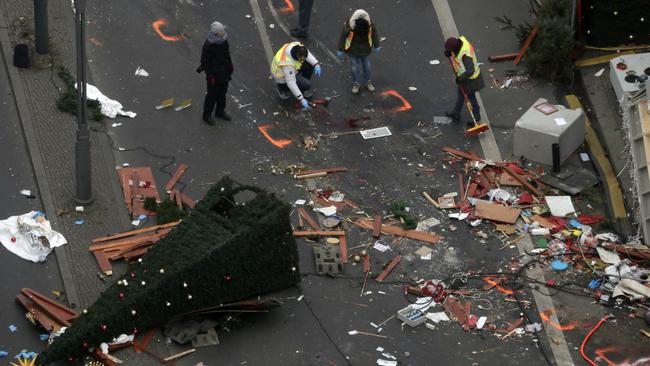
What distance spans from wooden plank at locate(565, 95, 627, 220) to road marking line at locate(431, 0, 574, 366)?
1.40 meters

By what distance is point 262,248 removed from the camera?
14641 mm

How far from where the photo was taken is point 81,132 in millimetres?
16031

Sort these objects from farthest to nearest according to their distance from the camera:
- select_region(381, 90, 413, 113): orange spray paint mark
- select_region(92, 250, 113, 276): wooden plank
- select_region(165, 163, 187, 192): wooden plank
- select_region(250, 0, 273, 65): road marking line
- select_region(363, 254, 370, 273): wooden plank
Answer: select_region(250, 0, 273, 65): road marking line
select_region(381, 90, 413, 113): orange spray paint mark
select_region(165, 163, 187, 192): wooden plank
select_region(363, 254, 370, 273): wooden plank
select_region(92, 250, 113, 276): wooden plank

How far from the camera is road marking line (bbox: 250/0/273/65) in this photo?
20.1m

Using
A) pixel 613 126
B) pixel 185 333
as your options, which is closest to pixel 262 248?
pixel 185 333

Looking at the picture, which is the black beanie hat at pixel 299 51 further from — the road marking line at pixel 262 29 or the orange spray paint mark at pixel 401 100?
the orange spray paint mark at pixel 401 100

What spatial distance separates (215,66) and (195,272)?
14.8 feet

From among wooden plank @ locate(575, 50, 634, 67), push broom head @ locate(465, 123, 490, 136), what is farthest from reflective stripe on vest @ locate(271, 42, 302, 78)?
wooden plank @ locate(575, 50, 634, 67)

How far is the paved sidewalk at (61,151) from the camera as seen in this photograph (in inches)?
617

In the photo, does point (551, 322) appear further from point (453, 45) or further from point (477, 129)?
point (453, 45)

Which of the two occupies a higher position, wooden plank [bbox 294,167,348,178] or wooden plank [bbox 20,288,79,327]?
wooden plank [bbox 294,167,348,178]

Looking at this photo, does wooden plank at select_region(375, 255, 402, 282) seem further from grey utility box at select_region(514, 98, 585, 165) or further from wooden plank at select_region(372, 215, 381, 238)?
grey utility box at select_region(514, 98, 585, 165)

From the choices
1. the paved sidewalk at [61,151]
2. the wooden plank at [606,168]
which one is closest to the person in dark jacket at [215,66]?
the paved sidewalk at [61,151]

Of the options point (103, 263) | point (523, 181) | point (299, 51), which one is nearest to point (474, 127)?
point (523, 181)
